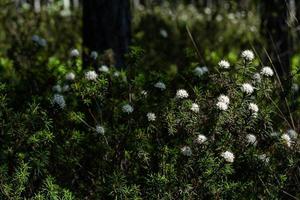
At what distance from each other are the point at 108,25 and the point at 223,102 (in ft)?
8.79

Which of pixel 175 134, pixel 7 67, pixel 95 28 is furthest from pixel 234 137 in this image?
pixel 7 67

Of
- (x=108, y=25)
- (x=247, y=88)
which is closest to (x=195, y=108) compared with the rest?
(x=247, y=88)

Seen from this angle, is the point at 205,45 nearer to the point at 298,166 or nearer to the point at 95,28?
the point at 95,28

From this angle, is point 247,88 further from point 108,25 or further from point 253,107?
point 108,25

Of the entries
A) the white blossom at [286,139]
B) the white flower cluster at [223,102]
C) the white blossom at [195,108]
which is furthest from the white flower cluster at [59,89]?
the white blossom at [286,139]

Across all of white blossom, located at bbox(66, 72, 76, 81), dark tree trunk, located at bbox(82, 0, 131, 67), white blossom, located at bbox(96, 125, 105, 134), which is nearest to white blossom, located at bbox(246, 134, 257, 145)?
white blossom, located at bbox(96, 125, 105, 134)

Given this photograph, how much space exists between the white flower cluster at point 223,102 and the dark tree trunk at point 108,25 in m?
2.52

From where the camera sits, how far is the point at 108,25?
17.6 ft

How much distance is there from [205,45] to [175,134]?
5424 millimetres

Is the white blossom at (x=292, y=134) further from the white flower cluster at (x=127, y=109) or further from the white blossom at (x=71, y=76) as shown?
the white blossom at (x=71, y=76)

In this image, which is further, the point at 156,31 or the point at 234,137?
the point at 156,31

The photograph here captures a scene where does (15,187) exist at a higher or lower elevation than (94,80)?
lower

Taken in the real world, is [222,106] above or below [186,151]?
above

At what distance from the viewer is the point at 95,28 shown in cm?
542
